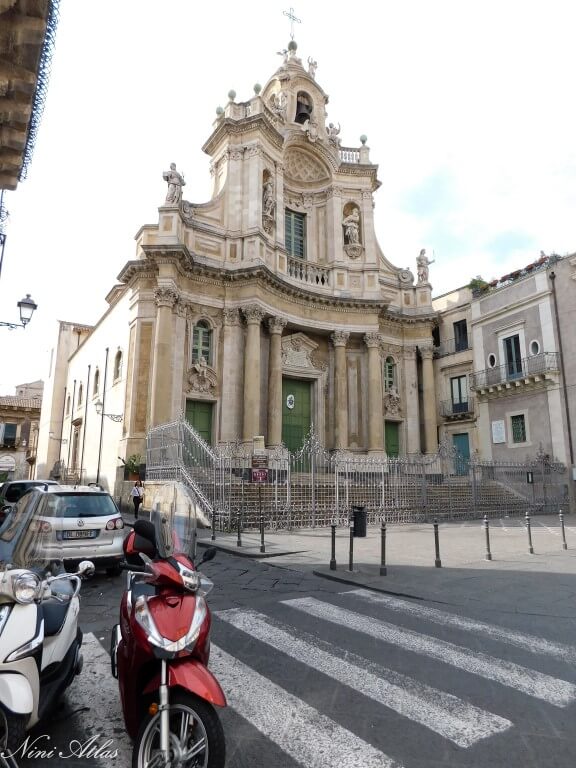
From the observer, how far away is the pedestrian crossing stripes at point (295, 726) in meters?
2.85

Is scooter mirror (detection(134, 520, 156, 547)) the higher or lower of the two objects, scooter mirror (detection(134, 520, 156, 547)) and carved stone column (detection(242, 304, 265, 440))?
the lower

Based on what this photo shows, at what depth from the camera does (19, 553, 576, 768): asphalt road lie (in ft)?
9.62

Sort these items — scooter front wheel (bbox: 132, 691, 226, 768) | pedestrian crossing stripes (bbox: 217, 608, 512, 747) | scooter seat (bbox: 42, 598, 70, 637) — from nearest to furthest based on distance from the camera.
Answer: scooter front wheel (bbox: 132, 691, 226, 768), scooter seat (bbox: 42, 598, 70, 637), pedestrian crossing stripes (bbox: 217, 608, 512, 747)

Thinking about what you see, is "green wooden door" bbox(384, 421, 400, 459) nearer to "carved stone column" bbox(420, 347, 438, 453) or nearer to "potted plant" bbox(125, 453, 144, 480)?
"carved stone column" bbox(420, 347, 438, 453)

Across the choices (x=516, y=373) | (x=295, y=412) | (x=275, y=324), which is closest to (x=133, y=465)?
(x=295, y=412)

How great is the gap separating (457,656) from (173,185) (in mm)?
21439

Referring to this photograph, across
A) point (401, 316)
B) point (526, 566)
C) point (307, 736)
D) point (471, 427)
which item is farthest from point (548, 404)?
point (307, 736)

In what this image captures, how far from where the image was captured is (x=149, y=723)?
8.08ft

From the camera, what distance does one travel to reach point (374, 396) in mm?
25141

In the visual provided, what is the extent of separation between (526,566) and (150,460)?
13.1 m

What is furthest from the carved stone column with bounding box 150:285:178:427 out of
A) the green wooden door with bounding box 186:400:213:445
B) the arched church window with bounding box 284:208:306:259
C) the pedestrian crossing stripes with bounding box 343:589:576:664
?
the pedestrian crossing stripes with bounding box 343:589:576:664

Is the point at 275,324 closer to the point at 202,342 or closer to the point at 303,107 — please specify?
the point at 202,342

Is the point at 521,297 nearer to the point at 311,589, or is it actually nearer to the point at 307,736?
the point at 311,589

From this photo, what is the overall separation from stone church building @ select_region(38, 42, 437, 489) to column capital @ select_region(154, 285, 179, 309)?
56 mm
